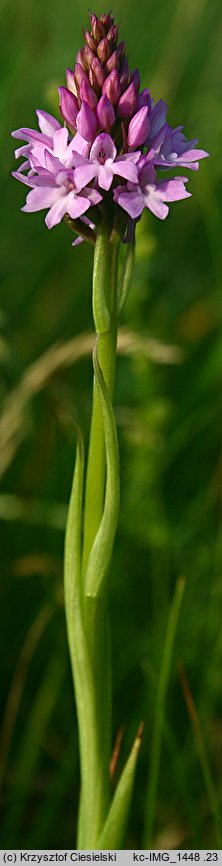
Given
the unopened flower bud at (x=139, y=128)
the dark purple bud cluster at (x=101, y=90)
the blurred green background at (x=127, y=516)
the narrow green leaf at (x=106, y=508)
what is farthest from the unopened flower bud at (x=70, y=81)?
the blurred green background at (x=127, y=516)

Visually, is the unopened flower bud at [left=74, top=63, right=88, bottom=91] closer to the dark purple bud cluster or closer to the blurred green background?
the dark purple bud cluster

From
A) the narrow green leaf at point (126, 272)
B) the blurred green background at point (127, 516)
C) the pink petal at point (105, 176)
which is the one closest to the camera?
the pink petal at point (105, 176)

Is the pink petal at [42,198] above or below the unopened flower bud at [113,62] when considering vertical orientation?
below

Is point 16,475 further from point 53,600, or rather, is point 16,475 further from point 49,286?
point 49,286

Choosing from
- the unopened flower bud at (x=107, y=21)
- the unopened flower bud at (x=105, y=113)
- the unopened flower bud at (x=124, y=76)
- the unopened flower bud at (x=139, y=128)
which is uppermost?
the unopened flower bud at (x=107, y=21)

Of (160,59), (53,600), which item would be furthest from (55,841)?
(160,59)

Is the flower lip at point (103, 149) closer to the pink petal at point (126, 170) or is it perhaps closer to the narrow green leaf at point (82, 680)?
the pink petal at point (126, 170)

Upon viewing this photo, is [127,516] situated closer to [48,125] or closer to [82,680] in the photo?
[82,680]
